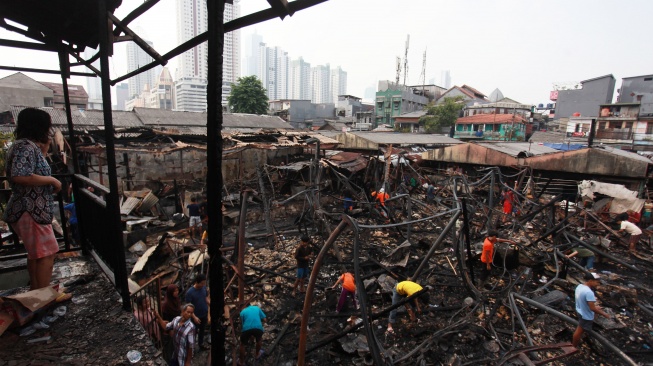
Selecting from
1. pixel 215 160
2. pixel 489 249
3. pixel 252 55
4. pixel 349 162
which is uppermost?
pixel 252 55

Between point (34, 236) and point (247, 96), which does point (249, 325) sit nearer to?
point (34, 236)

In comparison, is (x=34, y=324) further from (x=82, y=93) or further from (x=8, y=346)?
(x=82, y=93)

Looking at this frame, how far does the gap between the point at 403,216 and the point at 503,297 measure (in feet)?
19.9

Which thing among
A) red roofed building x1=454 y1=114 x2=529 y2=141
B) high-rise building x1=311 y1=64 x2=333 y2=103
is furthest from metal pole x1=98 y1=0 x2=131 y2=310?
high-rise building x1=311 y1=64 x2=333 y2=103

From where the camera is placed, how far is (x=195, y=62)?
115 metres

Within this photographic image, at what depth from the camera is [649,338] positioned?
659cm

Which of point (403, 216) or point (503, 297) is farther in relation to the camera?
point (403, 216)

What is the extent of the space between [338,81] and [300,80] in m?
19.0

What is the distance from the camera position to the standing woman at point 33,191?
257 cm

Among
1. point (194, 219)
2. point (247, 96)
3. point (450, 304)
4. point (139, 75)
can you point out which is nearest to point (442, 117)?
point (247, 96)

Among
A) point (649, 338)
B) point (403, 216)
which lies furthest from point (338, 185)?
point (649, 338)

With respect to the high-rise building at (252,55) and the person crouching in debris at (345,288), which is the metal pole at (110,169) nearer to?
the person crouching in debris at (345,288)

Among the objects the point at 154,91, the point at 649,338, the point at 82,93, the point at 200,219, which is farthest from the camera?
the point at 154,91

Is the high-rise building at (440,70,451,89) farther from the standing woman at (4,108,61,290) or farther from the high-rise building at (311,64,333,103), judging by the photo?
the standing woman at (4,108,61,290)
